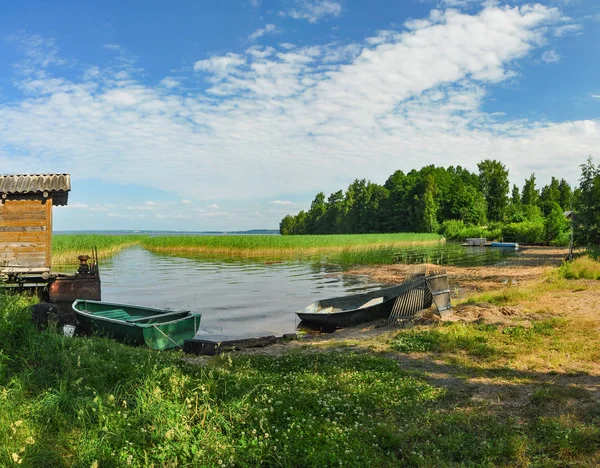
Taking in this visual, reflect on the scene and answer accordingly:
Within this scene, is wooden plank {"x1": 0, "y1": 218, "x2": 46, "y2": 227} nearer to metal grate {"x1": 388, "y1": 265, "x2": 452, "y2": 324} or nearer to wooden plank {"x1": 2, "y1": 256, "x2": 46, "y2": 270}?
wooden plank {"x1": 2, "y1": 256, "x2": 46, "y2": 270}

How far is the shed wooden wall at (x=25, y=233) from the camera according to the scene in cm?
1770

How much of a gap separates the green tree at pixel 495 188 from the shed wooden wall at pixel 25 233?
91.9m

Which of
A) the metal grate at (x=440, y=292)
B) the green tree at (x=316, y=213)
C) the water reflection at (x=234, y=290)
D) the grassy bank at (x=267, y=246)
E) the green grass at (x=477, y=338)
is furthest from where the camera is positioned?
the green tree at (x=316, y=213)

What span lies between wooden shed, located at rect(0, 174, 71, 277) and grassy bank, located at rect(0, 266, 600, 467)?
9665mm

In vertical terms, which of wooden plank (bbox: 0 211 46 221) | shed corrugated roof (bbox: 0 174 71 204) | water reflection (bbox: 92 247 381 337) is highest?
shed corrugated roof (bbox: 0 174 71 204)

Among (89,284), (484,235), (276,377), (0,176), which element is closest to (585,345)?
(276,377)

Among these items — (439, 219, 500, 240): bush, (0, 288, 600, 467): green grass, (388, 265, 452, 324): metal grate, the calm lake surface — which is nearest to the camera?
(0, 288, 600, 467): green grass

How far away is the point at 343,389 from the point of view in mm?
7137

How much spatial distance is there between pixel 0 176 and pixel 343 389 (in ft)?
57.9

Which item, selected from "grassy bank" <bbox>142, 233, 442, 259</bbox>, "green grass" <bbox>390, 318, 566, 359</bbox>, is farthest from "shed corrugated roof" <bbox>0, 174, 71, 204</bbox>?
"grassy bank" <bbox>142, 233, 442, 259</bbox>

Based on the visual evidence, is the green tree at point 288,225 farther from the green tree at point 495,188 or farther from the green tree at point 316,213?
the green tree at point 495,188

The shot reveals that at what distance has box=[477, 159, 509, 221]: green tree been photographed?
9356 cm

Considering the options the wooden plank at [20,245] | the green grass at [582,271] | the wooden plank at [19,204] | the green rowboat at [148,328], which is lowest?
the green rowboat at [148,328]

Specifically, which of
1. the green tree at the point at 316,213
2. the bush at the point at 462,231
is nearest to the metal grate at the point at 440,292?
the bush at the point at 462,231
